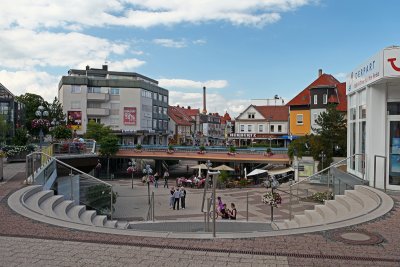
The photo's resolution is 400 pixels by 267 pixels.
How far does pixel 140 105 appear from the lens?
74000mm

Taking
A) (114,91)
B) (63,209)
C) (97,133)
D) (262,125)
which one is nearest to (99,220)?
(63,209)

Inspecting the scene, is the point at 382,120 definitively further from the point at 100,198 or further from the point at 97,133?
the point at 97,133

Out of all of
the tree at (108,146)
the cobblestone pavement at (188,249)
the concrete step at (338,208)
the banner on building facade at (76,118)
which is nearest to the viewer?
the cobblestone pavement at (188,249)

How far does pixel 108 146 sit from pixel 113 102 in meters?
29.1

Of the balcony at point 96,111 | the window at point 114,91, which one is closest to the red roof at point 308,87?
the window at point 114,91

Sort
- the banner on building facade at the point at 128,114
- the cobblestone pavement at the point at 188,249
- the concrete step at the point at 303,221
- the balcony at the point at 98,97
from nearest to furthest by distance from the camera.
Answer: the cobblestone pavement at the point at 188,249 → the concrete step at the point at 303,221 → the balcony at the point at 98,97 → the banner on building facade at the point at 128,114

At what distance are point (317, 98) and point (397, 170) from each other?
42.0m

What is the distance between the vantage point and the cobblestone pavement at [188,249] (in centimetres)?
617

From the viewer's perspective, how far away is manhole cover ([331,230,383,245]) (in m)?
7.16

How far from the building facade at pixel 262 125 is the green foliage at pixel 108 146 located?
3281cm

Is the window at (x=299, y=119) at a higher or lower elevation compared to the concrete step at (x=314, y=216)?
higher

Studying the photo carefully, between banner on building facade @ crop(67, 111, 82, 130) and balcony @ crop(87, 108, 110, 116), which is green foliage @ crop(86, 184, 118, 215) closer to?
banner on building facade @ crop(67, 111, 82, 130)

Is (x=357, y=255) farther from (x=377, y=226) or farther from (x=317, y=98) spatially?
(x=317, y=98)

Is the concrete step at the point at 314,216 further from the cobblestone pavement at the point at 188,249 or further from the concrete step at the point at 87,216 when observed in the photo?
the concrete step at the point at 87,216
